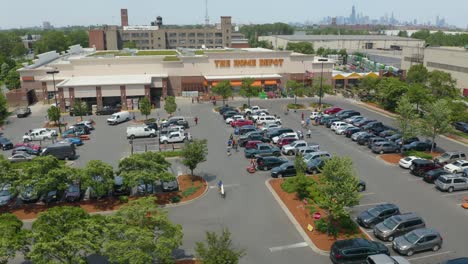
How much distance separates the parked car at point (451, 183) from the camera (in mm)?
29141

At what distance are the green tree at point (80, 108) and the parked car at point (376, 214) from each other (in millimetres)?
39814

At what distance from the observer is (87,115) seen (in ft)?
181

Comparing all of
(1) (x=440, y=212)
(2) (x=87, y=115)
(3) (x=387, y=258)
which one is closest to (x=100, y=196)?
(3) (x=387, y=258)

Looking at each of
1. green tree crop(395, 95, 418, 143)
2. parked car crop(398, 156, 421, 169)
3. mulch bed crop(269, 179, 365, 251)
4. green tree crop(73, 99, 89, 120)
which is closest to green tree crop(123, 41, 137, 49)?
green tree crop(73, 99, 89, 120)

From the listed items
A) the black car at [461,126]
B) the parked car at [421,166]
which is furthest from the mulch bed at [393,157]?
the black car at [461,126]

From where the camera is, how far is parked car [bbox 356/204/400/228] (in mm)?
24161

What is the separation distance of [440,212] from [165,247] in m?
19.1

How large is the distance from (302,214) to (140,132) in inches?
948

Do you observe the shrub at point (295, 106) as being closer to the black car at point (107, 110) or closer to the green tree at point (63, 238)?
the black car at point (107, 110)

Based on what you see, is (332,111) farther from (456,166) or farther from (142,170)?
(142,170)

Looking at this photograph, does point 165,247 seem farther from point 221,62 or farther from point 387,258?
point 221,62

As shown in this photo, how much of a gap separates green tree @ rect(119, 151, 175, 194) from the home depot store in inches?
1282

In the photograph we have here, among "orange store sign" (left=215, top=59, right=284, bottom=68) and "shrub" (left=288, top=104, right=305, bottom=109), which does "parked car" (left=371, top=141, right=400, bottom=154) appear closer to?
"shrub" (left=288, top=104, right=305, bottom=109)

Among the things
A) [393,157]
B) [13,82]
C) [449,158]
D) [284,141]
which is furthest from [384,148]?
[13,82]
